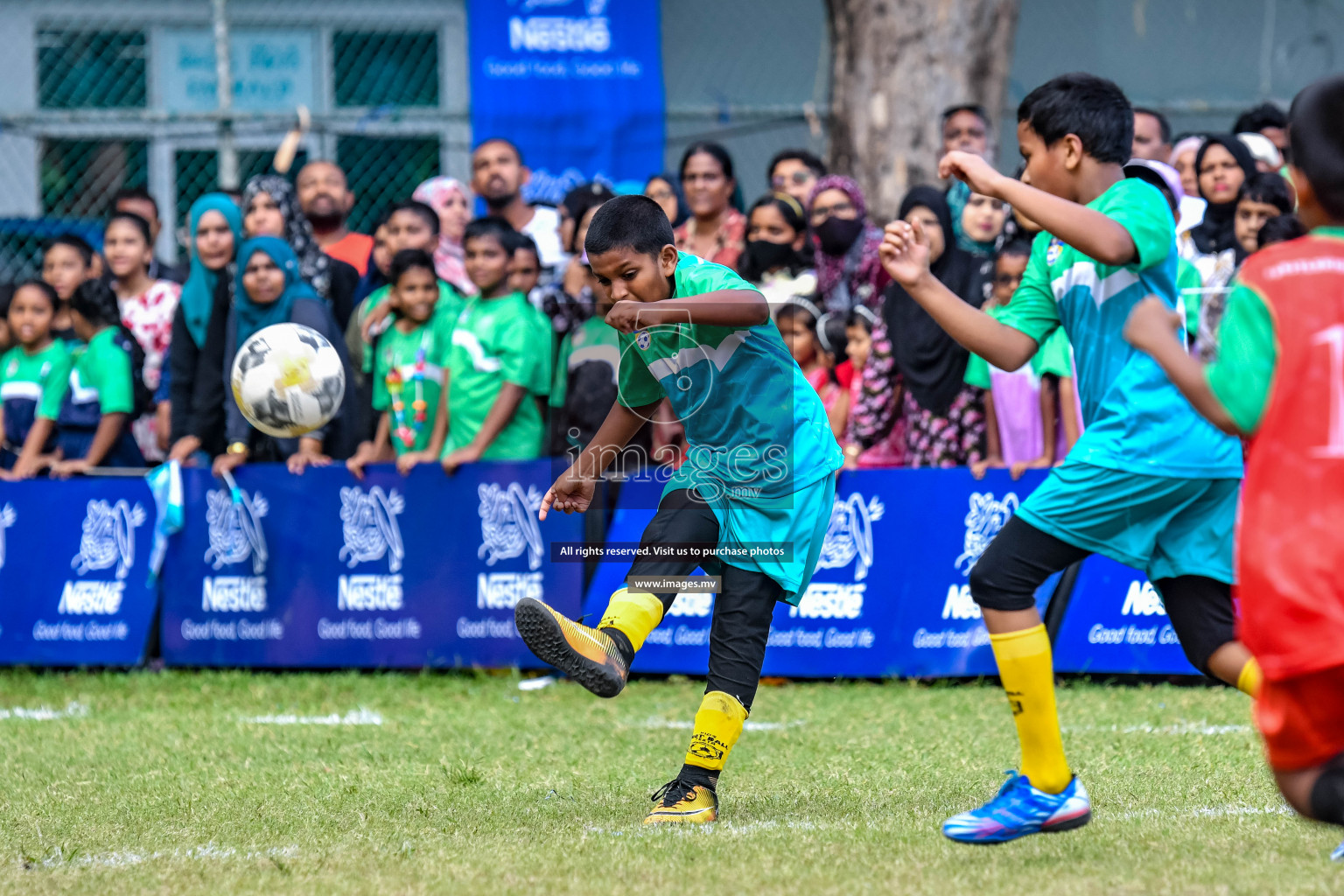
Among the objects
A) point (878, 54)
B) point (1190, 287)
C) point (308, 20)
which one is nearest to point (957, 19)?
point (878, 54)

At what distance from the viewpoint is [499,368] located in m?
8.17

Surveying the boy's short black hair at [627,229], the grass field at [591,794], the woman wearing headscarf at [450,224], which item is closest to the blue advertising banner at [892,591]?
the grass field at [591,794]

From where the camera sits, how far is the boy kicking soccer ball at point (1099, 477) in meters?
3.79

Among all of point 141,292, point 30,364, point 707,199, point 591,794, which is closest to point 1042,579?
point 591,794

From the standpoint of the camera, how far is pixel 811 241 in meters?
8.74

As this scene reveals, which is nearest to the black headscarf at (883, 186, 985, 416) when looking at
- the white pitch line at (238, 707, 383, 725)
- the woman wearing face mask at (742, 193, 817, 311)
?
the woman wearing face mask at (742, 193, 817, 311)

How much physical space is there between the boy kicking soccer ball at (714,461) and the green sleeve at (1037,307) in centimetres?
71

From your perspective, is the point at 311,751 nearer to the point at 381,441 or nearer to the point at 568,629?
the point at 568,629

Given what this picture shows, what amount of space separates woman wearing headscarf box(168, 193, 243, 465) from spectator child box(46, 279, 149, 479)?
276 millimetres

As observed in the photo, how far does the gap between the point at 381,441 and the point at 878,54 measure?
4.57 m

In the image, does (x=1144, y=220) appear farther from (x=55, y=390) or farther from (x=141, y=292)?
(x=141, y=292)

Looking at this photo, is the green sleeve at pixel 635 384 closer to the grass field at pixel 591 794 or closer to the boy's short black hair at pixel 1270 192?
the grass field at pixel 591 794

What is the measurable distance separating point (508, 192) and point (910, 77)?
3045mm

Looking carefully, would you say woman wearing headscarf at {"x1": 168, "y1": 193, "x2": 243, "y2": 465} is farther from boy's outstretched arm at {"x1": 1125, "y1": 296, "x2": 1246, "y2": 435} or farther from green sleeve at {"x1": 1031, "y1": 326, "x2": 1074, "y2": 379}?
boy's outstretched arm at {"x1": 1125, "y1": 296, "x2": 1246, "y2": 435}
